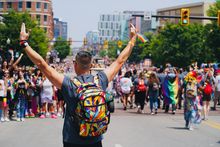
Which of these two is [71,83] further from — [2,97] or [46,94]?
[46,94]

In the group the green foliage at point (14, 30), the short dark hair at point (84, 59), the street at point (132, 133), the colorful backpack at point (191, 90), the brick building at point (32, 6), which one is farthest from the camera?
the brick building at point (32, 6)

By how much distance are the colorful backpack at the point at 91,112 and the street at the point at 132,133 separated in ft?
22.1

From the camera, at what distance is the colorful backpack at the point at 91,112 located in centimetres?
500

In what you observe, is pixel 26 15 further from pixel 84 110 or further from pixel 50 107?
pixel 84 110

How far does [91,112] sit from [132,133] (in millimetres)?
9084

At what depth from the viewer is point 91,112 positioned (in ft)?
16.4

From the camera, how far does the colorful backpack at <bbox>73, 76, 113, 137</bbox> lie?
4996 mm

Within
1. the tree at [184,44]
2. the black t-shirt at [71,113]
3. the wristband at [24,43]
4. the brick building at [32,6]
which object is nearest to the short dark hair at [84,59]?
the black t-shirt at [71,113]

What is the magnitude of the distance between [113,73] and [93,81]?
14.1 inches

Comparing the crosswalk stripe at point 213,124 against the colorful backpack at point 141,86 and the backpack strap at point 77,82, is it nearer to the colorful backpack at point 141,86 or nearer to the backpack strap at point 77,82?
the colorful backpack at point 141,86

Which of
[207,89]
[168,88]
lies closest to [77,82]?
[207,89]

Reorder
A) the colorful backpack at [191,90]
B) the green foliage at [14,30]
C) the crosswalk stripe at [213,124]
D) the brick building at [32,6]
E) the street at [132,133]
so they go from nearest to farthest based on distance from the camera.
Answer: the street at [132,133], the colorful backpack at [191,90], the crosswalk stripe at [213,124], the green foliage at [14,30], the brick building at [32,6]

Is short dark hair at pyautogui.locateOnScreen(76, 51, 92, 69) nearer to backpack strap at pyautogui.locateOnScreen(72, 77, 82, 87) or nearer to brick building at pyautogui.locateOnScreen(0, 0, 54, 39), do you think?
backpack strap at pyautogui.locateOnScreen(72, 77, 82, 87)

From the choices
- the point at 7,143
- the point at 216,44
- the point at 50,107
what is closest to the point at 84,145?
the point at 7,143
